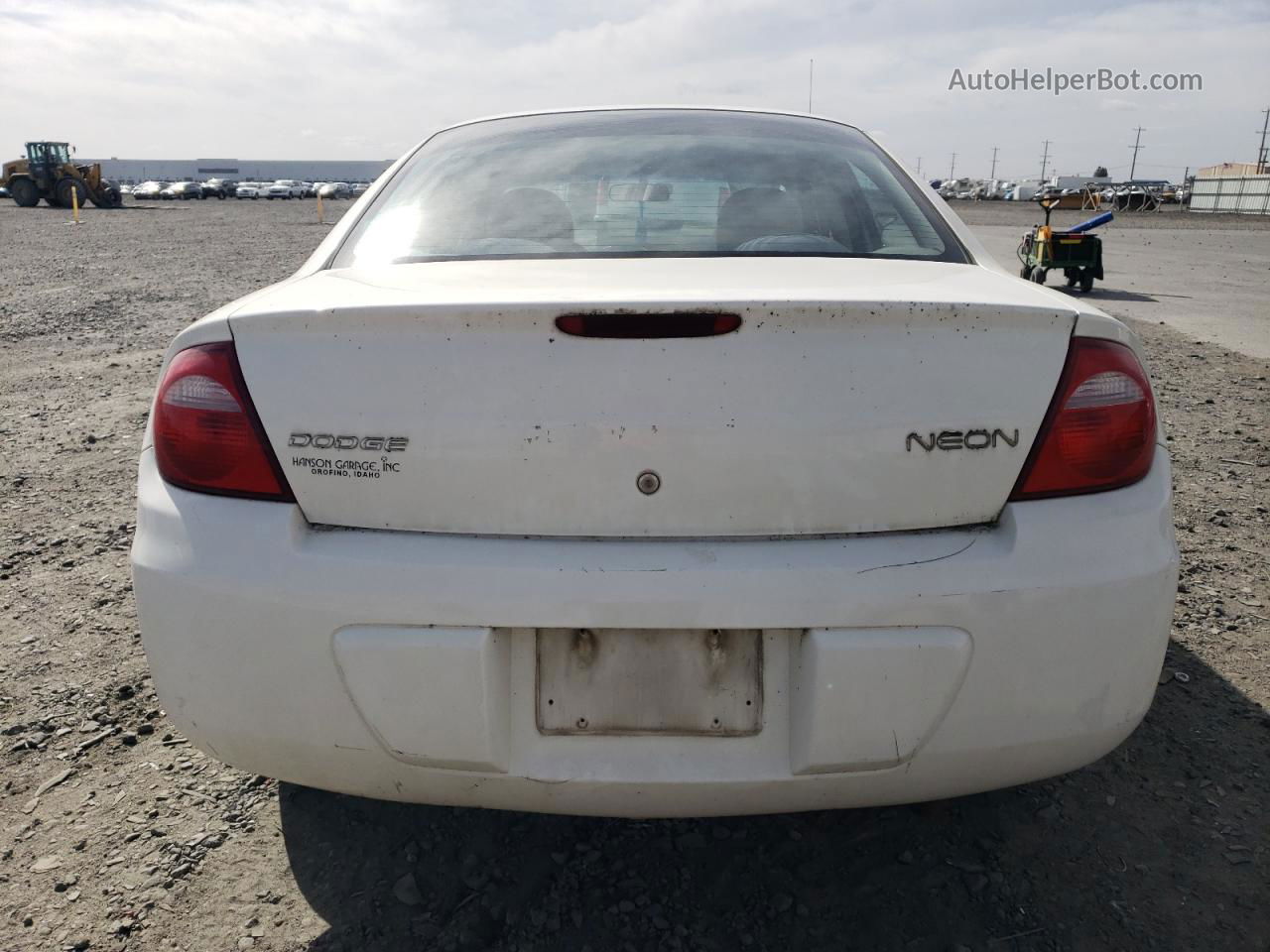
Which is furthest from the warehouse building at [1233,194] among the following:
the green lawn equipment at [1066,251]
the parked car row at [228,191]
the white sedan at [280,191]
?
the white sedan at [280,191]

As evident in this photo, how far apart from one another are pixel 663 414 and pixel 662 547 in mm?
213

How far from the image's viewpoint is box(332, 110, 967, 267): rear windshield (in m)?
2.04

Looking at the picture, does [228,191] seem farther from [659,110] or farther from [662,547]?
[662,547]

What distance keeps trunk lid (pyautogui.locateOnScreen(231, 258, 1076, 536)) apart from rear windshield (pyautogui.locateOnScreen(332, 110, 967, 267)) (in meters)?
0.50

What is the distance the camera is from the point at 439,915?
1.79 meters

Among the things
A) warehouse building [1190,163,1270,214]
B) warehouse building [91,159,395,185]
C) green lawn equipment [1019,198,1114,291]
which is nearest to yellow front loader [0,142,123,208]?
green lawn equipment [1019,198,1114,291]

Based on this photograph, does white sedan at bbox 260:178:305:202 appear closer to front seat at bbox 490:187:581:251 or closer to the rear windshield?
the rear windshield

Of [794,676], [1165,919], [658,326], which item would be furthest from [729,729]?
[1165,919]

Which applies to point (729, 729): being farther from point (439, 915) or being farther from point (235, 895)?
point (235, 895)

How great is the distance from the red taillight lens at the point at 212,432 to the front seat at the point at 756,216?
3.33ft

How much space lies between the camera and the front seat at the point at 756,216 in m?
2.08

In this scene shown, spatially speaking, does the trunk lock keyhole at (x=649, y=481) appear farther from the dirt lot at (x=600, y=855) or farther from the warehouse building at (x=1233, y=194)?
the warehouse building at (x=1233, y=194)

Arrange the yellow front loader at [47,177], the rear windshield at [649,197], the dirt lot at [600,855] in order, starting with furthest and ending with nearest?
the yellow front loader at [47,177]
the rear windshield at [649,197]
the dirt lot at [600,855]

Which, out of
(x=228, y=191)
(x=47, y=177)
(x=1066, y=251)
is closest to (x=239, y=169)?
(x=228, y=191)
